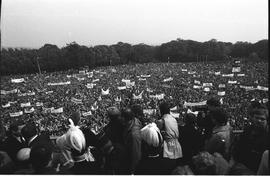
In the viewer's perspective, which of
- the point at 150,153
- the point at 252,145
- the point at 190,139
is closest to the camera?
the point at 252,145

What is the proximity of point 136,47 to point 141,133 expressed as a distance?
3839 inches

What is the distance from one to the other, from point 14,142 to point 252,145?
2.70 metres

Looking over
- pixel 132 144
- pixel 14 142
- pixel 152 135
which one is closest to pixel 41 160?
pixel 14 142

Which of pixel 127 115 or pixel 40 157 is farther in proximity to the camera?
pixel 127 115

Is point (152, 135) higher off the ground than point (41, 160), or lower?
lower

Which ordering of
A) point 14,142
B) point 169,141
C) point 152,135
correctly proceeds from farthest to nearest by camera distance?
point 169,141 → point 152,135 → point 14,142

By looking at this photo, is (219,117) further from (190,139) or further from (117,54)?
(117,54)

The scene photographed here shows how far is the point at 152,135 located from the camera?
4266 millimetres

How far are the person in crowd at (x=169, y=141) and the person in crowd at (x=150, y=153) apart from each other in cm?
10

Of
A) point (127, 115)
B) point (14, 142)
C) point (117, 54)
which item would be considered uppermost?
point (127, 115)

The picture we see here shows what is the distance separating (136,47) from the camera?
101062mm

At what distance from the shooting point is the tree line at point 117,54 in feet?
251

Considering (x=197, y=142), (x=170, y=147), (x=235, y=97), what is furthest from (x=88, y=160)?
(x=235, y=97)

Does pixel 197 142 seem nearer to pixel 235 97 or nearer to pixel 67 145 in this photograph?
pixel 67 145
